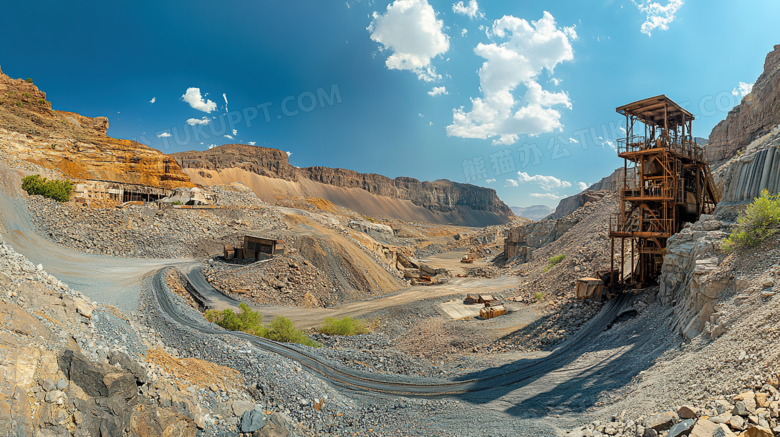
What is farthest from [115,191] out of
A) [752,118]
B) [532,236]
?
[752,118]

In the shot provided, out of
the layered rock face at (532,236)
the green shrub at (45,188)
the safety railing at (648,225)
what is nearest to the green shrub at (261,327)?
the safety railing at (648,225)

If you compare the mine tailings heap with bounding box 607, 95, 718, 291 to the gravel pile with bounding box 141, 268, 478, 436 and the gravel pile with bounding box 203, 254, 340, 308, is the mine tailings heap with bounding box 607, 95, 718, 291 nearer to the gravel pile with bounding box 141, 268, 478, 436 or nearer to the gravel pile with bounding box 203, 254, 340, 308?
the gravel pile with bounding box 141, 268, 478, 436

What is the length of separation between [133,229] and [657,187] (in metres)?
34.7

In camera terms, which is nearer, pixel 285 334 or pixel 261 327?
pixel 285 334

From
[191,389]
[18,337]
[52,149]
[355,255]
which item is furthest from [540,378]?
[52,149]

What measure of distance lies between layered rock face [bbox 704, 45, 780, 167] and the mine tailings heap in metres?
18.0

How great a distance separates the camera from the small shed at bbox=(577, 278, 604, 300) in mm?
15464

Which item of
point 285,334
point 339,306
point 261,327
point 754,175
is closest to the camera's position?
point 754,175

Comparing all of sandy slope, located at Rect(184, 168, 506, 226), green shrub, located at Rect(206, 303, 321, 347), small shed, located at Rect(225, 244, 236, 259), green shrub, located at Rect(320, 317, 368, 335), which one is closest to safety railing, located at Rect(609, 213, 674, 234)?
green shrub, located at Rect(320, 317, 368, 335)

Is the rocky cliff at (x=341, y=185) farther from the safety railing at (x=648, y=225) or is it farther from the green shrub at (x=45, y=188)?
the safety railing at (x=648, y=225)

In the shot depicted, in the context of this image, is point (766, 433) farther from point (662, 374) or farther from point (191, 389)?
point (191, 389)

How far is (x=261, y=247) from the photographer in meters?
25.6

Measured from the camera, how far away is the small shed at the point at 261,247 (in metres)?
25.1

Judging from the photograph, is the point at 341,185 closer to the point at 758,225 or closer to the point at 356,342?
the point at 356,342
